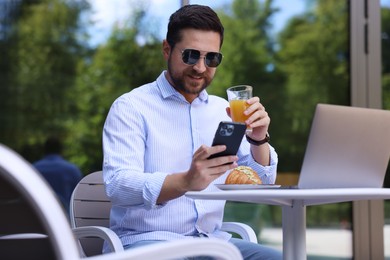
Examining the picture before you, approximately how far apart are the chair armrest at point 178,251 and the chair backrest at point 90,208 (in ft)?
3.92

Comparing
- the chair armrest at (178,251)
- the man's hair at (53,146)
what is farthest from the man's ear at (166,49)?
the man's hair at (53,146)

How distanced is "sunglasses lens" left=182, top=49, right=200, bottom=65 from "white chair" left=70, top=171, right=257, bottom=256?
595 millimetres

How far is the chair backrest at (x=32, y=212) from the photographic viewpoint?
135 centimetres

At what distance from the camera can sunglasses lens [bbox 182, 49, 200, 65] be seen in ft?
8.57

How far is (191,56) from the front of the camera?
2617mm

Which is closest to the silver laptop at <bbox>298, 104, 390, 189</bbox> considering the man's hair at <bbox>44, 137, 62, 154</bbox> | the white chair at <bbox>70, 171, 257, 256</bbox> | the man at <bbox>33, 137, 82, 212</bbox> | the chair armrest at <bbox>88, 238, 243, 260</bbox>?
the chair armrest at <bbox>88, 238, 243, 260</bbox>

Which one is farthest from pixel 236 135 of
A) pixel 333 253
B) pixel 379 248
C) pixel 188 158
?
pixel 333 253

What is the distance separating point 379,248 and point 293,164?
84 centimetres

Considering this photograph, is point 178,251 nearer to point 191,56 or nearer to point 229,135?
point 229,135

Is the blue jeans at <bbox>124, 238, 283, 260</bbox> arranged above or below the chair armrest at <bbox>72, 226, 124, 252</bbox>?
below

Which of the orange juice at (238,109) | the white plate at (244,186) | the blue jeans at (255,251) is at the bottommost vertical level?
the blue jeans at (255,251)

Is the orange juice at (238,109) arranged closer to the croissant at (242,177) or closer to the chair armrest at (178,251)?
the croissant at (242,177)

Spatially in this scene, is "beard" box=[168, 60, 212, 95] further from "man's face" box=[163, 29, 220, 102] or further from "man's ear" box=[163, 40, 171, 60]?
"man's ear" box=[163, 40, 171, 60]

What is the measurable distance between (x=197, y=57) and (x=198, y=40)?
80mm
